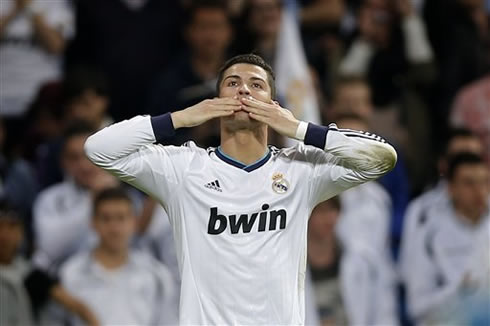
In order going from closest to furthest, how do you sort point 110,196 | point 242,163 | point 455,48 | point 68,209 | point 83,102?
point 242,163 < point 110,196 < point 68,209 < point 83,102 < point 455,48

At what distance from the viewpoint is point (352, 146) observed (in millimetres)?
5855

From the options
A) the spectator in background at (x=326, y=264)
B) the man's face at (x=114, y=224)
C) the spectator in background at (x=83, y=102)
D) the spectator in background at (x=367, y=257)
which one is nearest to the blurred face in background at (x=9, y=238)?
the man's face at (x=114, y=224)

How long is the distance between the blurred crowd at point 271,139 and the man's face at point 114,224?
1 centimetres

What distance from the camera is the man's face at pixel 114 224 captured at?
8.91m

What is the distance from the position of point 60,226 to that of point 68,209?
0.52 ft

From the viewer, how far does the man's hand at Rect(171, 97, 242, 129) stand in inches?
227

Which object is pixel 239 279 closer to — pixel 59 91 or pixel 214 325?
pixel 214 325

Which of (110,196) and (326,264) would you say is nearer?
(110,196)

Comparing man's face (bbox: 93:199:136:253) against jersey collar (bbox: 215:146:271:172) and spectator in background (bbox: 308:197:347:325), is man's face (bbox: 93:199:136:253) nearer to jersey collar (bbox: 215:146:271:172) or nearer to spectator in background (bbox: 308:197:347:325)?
spectator in background (bbox: 308:197:347:325)

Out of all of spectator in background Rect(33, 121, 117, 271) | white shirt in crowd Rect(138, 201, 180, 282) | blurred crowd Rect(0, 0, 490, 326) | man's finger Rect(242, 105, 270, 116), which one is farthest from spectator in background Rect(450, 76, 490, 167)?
man's finger Rect(242, 105, 270, 116)

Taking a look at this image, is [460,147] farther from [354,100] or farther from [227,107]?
[227,107]

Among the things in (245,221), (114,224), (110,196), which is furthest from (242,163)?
(110,196)

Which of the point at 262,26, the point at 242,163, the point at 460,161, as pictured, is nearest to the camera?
the point at 242,163

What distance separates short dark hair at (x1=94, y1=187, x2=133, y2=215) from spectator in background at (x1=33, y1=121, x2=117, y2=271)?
30 centimetres
